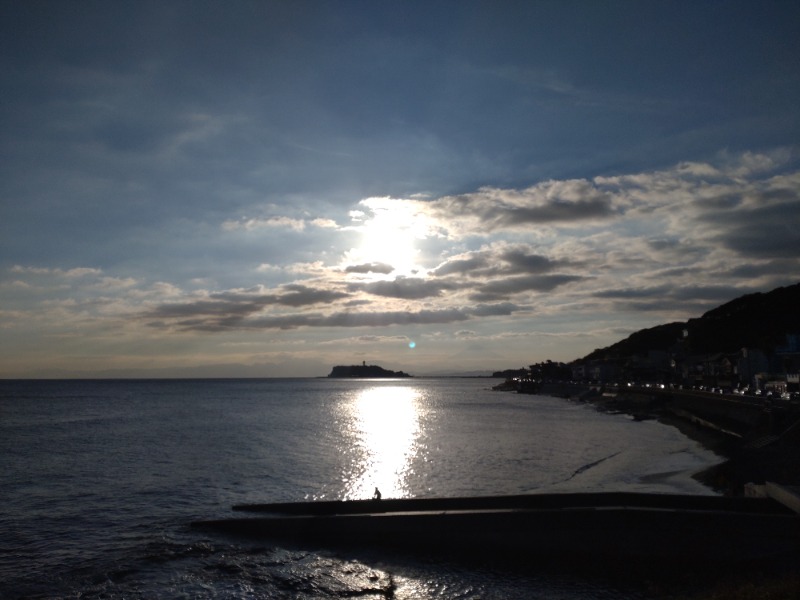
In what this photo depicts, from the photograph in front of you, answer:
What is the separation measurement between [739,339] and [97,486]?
15948cm

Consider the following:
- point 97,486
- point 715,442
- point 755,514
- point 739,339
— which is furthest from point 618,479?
point 739,339

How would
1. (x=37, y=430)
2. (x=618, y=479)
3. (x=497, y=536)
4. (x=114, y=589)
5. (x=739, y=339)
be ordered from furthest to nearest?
1. (x=739, y=339)
2. (x=37, y=430)
3. (x=618, y=479)
4. (x=497, y=536)
5. (x=114, y=589)

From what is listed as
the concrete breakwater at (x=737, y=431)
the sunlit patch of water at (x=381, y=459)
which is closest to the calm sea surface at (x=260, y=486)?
the sunlit patch of water at (x=381, y=459)

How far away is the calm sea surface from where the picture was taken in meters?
18.5

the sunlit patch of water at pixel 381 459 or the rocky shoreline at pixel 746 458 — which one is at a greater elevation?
the rocky shoreline at pixel 746 458

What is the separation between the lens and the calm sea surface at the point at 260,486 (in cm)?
1845

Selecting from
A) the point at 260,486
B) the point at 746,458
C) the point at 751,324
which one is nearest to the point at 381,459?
the point at 260,486

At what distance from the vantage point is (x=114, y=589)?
1812 cm

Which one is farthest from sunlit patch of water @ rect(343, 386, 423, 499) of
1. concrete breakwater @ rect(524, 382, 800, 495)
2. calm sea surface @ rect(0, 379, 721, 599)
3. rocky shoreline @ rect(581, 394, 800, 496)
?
concrete breakwater @ rect(524, 382, 800, 495)

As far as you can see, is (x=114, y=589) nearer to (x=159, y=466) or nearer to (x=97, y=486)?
(x=97, y=486)

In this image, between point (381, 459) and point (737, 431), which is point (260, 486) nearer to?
point (381, 459)

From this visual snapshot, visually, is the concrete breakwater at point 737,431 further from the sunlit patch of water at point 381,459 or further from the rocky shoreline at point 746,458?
the sunlit patch of water at point 381,459

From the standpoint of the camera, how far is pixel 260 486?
3394 cm

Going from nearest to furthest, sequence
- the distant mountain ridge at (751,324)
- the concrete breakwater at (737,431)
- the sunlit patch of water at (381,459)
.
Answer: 1. the concrete breakwater at (737,431)
2. the sunlit patch of water at (381,459)
3. the distant mountain ridge at (751,324)
